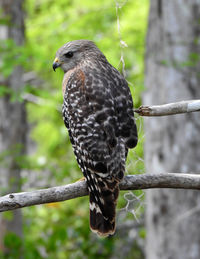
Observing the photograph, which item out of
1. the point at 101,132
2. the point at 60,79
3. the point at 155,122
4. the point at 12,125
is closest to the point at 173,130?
the point at 155,122

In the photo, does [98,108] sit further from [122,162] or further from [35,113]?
[35,113]

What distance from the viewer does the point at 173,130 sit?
5.77 m

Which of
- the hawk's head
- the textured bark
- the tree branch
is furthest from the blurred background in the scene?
the tree branch

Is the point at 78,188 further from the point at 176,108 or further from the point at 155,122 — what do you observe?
the point at 155,122

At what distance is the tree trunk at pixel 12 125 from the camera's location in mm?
5984

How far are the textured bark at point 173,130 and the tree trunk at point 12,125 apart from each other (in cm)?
175

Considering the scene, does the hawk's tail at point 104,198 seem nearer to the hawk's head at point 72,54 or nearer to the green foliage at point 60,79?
the hawk's head at point 72,54

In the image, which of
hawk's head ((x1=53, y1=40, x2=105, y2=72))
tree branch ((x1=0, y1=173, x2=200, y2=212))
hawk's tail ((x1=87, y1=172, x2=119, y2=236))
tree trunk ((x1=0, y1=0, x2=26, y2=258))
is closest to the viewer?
tree branch ((x1=0, y1=173, x2=200, y2=212))

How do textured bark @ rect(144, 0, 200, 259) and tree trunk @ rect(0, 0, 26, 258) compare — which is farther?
tree trunk @ rect(0, 0, 26, 258)

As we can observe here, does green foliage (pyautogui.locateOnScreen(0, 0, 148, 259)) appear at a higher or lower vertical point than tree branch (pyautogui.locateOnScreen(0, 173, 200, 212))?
lower

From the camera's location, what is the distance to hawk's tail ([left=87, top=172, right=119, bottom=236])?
315 centimetres

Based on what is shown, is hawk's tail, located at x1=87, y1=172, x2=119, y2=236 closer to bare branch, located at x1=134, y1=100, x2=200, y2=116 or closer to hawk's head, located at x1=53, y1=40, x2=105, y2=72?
bare branch, located at x1=134, y1=100, x2=200, y2=116

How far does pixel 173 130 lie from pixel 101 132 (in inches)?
107

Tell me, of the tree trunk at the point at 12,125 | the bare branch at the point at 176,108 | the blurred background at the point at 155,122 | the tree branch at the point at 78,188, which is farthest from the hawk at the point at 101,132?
the tree trunk at the point at 12,125
